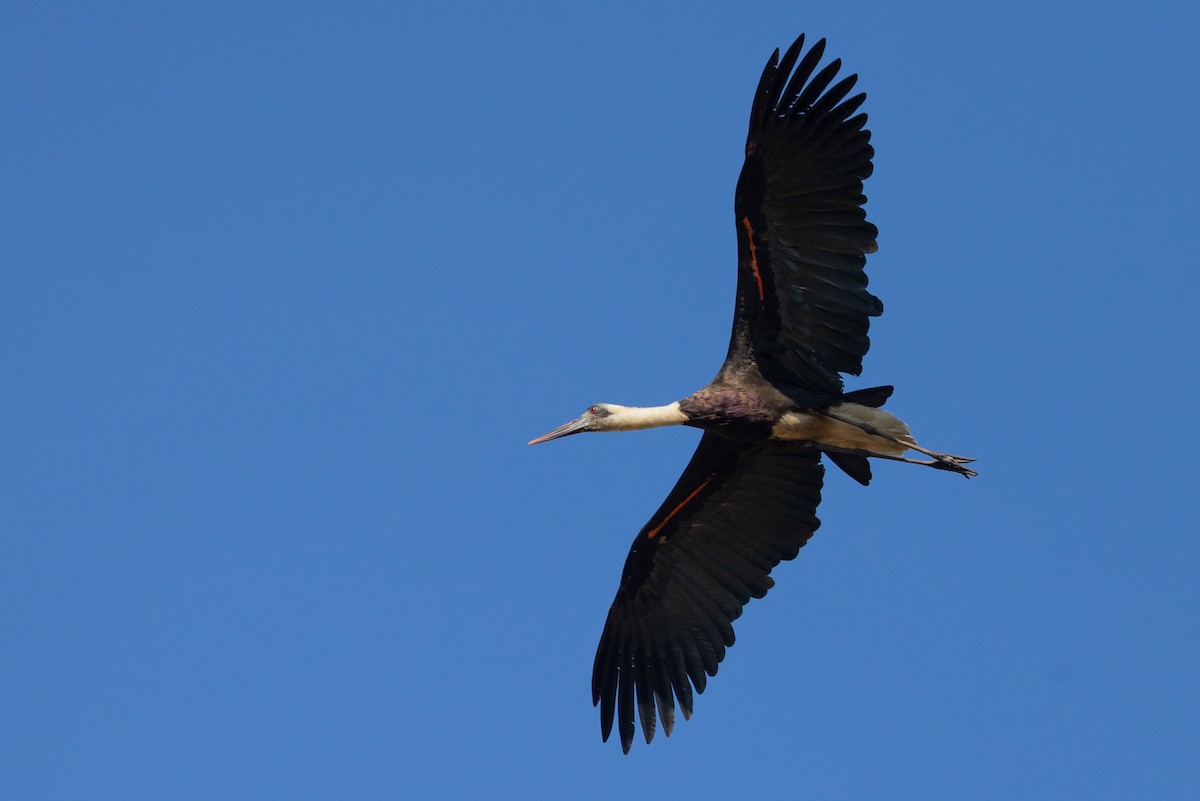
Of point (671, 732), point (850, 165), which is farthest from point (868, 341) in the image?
point (671, 732)

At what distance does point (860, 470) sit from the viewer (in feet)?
49.6

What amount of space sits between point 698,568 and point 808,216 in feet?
12.8

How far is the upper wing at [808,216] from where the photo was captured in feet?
45.6

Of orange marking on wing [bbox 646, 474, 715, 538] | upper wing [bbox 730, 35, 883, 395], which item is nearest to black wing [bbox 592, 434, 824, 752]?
orange marking on wing [bbox 646, 474, 715, 538]

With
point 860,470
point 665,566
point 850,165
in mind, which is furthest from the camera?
point 665,566

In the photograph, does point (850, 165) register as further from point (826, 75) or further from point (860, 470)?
point (860, 470)

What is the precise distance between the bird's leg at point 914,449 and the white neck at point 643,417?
1.33m

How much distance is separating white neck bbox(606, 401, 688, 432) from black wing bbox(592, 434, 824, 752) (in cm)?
94

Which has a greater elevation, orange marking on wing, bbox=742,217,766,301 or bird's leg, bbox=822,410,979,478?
orange marking on wing, bbox=742,217,766,301

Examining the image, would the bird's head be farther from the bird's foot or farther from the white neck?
the bird's foot

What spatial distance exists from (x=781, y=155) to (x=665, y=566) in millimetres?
4472

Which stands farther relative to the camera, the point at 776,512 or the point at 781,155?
the point at 776,512

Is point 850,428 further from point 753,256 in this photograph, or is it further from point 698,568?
point 698,568

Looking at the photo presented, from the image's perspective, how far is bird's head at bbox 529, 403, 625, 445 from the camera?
15.2 meters
